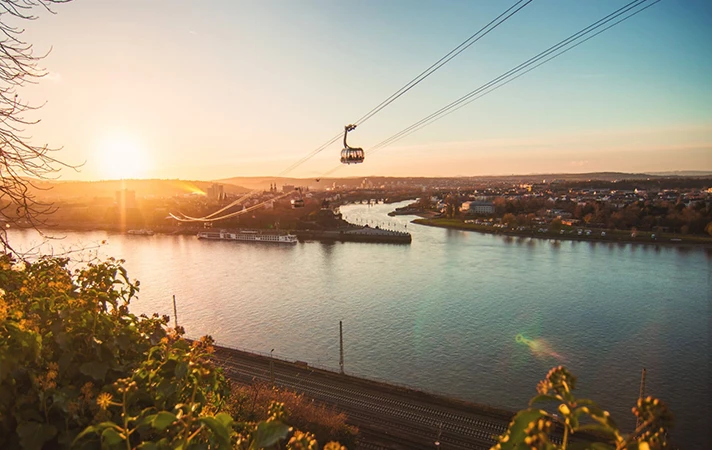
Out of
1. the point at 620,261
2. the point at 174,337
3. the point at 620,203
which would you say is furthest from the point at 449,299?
the point at 620,203

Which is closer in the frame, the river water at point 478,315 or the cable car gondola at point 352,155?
the cable car gondola at point 352,155

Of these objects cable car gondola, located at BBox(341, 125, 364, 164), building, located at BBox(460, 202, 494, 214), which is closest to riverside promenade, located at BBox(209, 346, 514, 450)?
cable car gondola, located at BBox(341, 125, 364, 164)

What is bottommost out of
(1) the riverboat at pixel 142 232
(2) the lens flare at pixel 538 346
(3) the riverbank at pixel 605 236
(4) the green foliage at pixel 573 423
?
(2) the lens flare at pixel 538 346

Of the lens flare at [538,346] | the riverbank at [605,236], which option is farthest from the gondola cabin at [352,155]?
the riverbank at [605,236]

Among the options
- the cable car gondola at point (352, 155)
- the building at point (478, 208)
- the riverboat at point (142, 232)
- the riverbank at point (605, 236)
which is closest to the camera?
the cable car gondola at point (352, 155)

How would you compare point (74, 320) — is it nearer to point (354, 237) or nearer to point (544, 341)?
point (544, 341)

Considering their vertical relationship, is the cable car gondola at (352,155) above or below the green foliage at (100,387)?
above

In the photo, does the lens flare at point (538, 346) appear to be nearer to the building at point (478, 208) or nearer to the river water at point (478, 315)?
the river water at point (478, 315)
